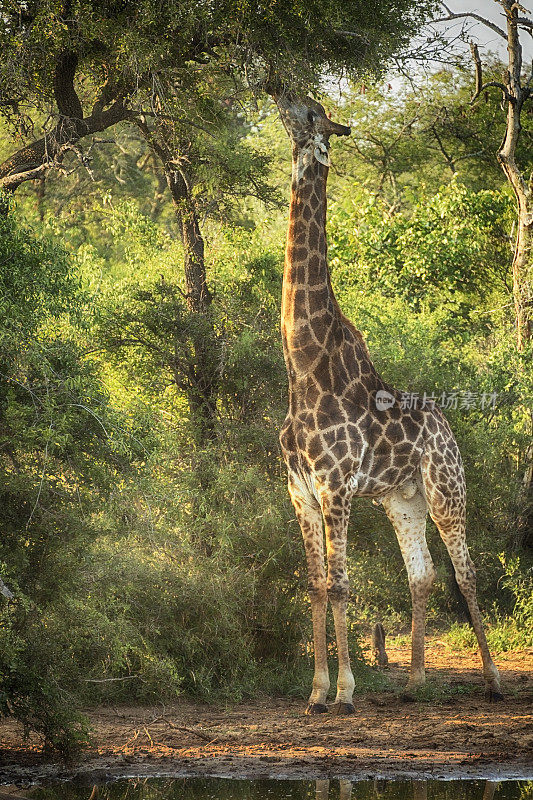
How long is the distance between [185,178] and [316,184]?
105 inches

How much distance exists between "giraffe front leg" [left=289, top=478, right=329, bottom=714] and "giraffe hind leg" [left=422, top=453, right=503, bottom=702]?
1.22 m

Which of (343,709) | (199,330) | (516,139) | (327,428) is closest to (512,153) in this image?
(516,139)

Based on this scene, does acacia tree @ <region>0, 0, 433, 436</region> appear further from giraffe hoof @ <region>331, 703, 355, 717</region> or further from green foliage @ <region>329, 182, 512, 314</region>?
green foliage @ <region>329, 182, 512, 314</region>

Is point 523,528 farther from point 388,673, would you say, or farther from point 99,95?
point 99,95

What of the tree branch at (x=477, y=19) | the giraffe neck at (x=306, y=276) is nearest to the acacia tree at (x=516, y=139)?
the tree branch at (x=477, y=19)

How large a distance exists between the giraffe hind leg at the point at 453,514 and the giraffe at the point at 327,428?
0.01 metres

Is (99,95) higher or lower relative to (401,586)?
higher

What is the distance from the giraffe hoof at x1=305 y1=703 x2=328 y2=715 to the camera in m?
8.12

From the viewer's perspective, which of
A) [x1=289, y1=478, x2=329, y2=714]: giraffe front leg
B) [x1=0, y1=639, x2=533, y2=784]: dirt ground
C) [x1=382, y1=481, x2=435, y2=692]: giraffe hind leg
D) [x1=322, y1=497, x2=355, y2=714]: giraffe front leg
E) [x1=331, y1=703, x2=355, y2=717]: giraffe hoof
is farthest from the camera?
[x1=382, y1=481, x2=435, y2=692]: giraffe hind leg

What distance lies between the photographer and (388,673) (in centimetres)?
1028

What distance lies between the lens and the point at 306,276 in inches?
346

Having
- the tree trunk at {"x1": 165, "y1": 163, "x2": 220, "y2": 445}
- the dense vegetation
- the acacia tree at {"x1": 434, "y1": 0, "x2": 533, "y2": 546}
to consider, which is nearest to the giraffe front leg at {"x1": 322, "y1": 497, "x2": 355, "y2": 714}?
the dense vegetation

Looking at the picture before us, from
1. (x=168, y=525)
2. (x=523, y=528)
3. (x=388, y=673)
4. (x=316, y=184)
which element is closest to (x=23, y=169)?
(x=316, y=184)

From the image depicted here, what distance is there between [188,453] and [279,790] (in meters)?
4.90
